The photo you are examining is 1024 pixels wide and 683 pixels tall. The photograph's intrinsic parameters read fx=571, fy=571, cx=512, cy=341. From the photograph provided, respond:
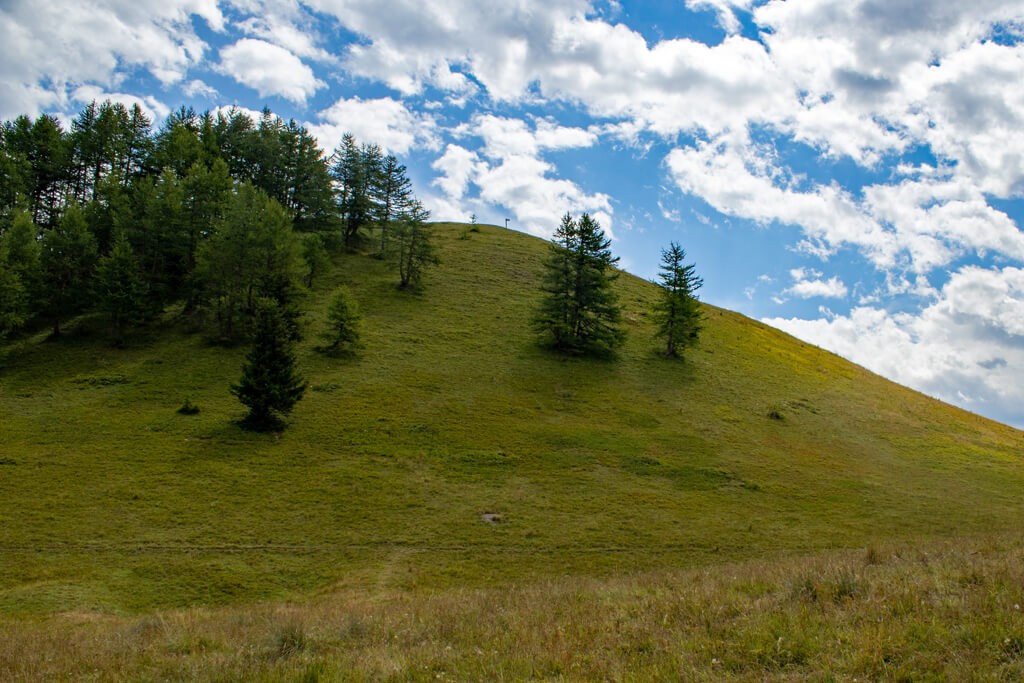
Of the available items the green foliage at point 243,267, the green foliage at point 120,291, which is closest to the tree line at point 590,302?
the green foliage at point 243,267

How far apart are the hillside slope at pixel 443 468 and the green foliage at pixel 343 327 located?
1.70m

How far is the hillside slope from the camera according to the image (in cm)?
2714

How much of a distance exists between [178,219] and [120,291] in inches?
525

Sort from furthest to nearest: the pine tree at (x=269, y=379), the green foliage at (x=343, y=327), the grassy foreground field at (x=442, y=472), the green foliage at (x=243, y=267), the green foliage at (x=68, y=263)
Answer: the green foliage at (x=68, y=263) → the green foliage at (x=243, y=267) → the green foliage at (x=343, y=327) → the pine tree at (x=269, y=379) → the grassy foreground field at (x=442, y=472)

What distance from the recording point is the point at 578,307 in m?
65.7

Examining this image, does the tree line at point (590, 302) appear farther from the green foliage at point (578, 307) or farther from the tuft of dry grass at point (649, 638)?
the tuft of dry grass at point (649, 638)

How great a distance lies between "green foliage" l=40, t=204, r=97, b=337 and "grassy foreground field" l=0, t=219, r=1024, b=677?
7826 millimetres

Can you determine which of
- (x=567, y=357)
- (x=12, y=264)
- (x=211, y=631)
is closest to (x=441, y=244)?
(x=567, y=357)

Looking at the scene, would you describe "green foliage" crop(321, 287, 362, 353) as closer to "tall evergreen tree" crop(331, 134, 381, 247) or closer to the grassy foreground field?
the grassy foreground field

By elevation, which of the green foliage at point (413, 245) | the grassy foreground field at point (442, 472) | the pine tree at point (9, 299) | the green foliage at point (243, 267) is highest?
the green foliage at point (413, 245)

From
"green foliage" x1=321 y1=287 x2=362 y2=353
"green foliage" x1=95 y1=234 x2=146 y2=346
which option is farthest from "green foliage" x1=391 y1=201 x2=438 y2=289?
"green foliage" x1=95 y1=234 x2=146 y2=346

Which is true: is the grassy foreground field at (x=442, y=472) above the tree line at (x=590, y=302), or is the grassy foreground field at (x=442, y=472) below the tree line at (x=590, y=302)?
below

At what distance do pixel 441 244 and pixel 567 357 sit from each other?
45.4m

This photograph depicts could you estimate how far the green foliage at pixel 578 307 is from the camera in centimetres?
6512
